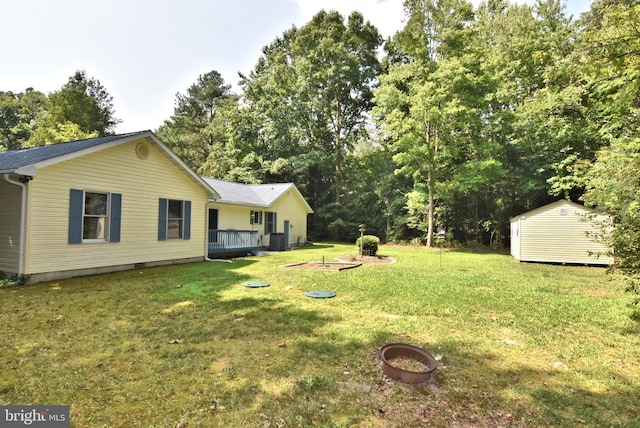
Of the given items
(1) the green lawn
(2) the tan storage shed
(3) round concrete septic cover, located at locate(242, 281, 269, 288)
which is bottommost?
(1) the green lawn

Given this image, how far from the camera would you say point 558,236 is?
41.1 ft

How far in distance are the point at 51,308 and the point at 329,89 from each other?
83.0 feet

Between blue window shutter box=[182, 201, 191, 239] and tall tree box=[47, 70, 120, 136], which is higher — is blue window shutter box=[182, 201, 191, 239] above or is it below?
below

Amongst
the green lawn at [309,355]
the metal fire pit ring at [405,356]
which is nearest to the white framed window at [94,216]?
the green lawn at [309,355]

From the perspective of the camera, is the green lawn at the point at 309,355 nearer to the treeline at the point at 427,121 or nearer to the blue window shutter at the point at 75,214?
the blue window shutter at the point at 75,214

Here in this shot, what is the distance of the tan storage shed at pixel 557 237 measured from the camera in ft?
40.0

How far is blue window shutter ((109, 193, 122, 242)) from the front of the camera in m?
8.85

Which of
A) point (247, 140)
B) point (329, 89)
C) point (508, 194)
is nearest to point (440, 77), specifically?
point (508, 194)

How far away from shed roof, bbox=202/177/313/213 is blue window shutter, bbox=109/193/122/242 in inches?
215

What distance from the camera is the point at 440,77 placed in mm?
18016

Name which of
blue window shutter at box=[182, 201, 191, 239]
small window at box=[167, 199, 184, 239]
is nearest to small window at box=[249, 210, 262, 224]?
blue window shutter at box=[182, 201, 191, 239]

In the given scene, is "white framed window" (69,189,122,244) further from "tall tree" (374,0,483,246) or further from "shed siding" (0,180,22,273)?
"tall tree" (374,0,483,246)

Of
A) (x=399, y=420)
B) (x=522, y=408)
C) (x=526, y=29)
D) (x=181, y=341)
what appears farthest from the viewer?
(x=526, y=29)

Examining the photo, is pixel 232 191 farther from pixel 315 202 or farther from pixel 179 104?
pixel 179 104
